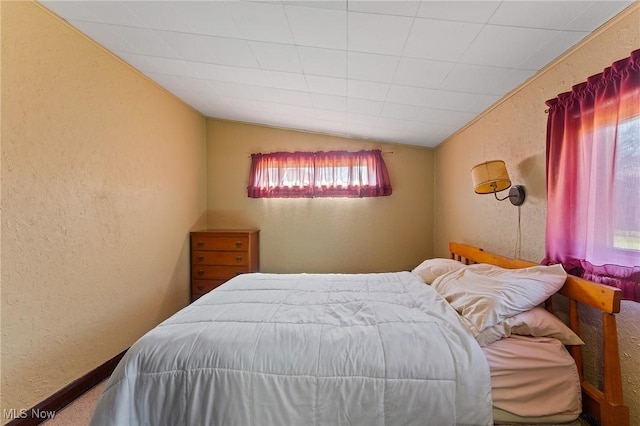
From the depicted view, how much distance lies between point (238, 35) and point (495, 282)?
208cm

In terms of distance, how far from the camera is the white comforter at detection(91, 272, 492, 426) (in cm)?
99

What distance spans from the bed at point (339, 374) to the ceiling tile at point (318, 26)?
5.15 ft

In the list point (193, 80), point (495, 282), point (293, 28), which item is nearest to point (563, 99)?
point (495, 282)

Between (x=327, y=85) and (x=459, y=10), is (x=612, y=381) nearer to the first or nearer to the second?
(x=459, y=10)

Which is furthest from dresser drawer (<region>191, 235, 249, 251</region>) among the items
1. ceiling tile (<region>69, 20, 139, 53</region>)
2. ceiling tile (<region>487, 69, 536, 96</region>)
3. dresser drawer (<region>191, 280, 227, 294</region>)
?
ceiling tile (<region>487, 69, 536, 96</region>)

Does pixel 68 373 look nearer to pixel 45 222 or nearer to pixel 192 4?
pixel 45 222

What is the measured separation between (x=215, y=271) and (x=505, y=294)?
277cm

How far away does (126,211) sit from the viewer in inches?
84.5

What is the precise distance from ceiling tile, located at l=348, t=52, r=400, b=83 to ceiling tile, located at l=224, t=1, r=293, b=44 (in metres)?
0.43

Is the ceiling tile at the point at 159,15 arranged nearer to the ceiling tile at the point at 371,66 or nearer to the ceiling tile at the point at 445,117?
the ceiling tile at the point at 371,66

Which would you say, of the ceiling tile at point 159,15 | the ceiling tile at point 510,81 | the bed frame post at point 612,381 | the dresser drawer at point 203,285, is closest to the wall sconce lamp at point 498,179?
the ceiling tile at point 510,81

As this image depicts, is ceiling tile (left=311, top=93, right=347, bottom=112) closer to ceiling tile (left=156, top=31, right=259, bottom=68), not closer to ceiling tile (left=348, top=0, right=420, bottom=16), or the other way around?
ceiling tile (left=156, top=31, right=259, bottom=68)

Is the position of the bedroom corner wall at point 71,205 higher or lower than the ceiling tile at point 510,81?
lower

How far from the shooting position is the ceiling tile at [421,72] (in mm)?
1538
